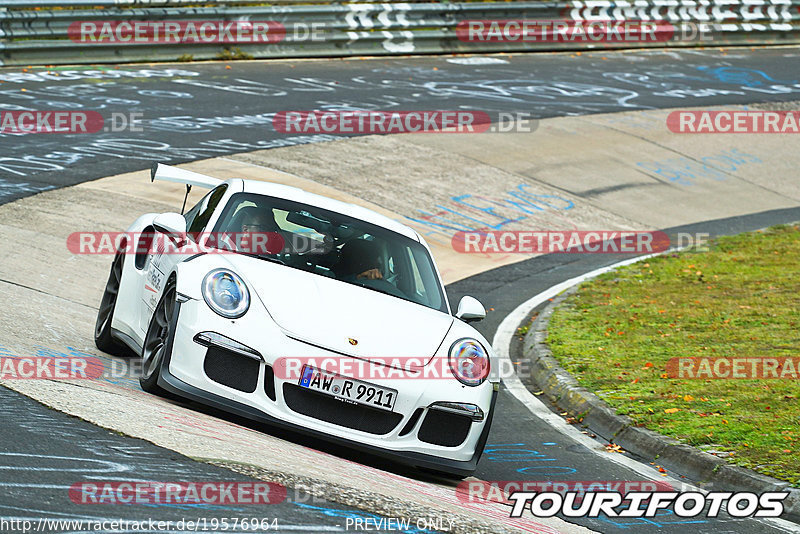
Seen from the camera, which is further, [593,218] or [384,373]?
[593,218]

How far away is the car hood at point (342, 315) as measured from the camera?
19.8 feet

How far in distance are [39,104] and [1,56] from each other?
2.82m

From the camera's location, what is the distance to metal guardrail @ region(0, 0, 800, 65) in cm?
1992

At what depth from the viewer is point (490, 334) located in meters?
10.9

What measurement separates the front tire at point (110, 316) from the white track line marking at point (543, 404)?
309 centimetres

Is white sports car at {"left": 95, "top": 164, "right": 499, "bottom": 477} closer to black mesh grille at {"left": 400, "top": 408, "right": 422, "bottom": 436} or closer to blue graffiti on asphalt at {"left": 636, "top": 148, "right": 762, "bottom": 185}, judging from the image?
black mesh grille at {"left": 400, "top": 408, "right": 422, "bottom": 436}

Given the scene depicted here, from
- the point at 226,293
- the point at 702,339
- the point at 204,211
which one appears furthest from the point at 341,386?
the point at 702,339

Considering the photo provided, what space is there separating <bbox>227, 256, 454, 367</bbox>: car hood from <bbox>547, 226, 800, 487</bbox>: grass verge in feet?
6.96

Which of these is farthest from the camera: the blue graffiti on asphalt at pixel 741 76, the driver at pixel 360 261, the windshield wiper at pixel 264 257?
the blue graffiti on asphalt at pixel 741 76

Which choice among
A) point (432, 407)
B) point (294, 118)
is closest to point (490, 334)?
point (432, 407)

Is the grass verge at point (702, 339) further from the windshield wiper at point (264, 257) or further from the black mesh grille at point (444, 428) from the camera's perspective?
the windshield wiper at point (264, 257)

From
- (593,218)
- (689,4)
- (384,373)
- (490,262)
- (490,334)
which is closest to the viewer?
(384,373)

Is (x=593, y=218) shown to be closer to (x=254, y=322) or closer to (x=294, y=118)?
(x=294, y=118)

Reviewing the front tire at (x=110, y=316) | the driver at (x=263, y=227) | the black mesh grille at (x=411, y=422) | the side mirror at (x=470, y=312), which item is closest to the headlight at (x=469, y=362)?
the black mesh grille at (x=411, y=422)
